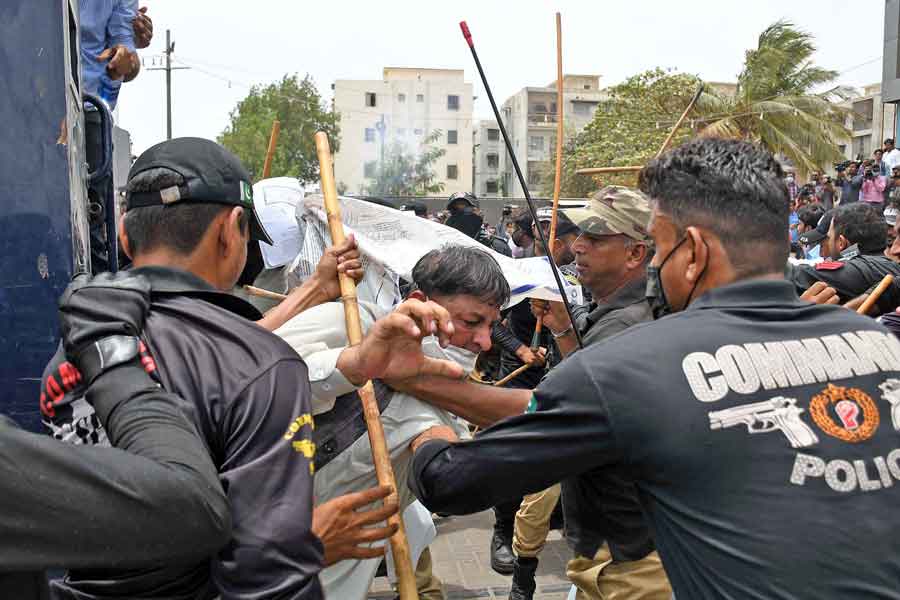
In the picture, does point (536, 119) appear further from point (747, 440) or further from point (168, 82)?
point (747, 440)

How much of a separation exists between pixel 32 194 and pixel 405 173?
6179 cm

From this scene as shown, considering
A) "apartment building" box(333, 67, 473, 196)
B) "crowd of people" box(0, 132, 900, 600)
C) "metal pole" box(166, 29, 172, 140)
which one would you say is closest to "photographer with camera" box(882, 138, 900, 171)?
"crowd of people" box(0, 132, 900, 600)

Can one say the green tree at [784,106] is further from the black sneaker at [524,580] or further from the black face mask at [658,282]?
the black face mask at [658,282]

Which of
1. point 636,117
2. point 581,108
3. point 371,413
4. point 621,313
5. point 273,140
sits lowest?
point 371,413

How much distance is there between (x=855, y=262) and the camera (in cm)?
466

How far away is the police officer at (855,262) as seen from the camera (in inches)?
179

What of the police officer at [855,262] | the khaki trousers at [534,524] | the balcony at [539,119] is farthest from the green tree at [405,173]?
the khaki trousers at [534,524]

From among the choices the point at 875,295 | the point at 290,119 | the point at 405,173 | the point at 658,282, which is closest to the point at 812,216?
the point at 875,295

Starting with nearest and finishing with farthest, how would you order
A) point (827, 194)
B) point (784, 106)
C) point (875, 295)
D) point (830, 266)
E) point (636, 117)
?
point (875, 295) < point (830, 266) < point (827, 194) < point (784, 106) < point (636, 117)

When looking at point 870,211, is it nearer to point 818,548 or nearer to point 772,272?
point 772,272

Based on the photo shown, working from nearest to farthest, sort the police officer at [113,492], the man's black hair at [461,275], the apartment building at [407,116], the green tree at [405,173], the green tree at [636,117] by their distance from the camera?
the police officer at [113,492] < the man's black hair at [461,275] < the green tree at [636,117] < the green tree at [405,173] < the apartment building at [407,116]

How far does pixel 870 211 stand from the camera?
5.18 metres

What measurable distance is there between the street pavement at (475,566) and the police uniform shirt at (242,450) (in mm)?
3349

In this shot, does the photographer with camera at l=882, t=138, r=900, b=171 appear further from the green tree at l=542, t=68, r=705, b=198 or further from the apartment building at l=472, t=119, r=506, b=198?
the apartment building at l=472, t=119, r=506, b=198
